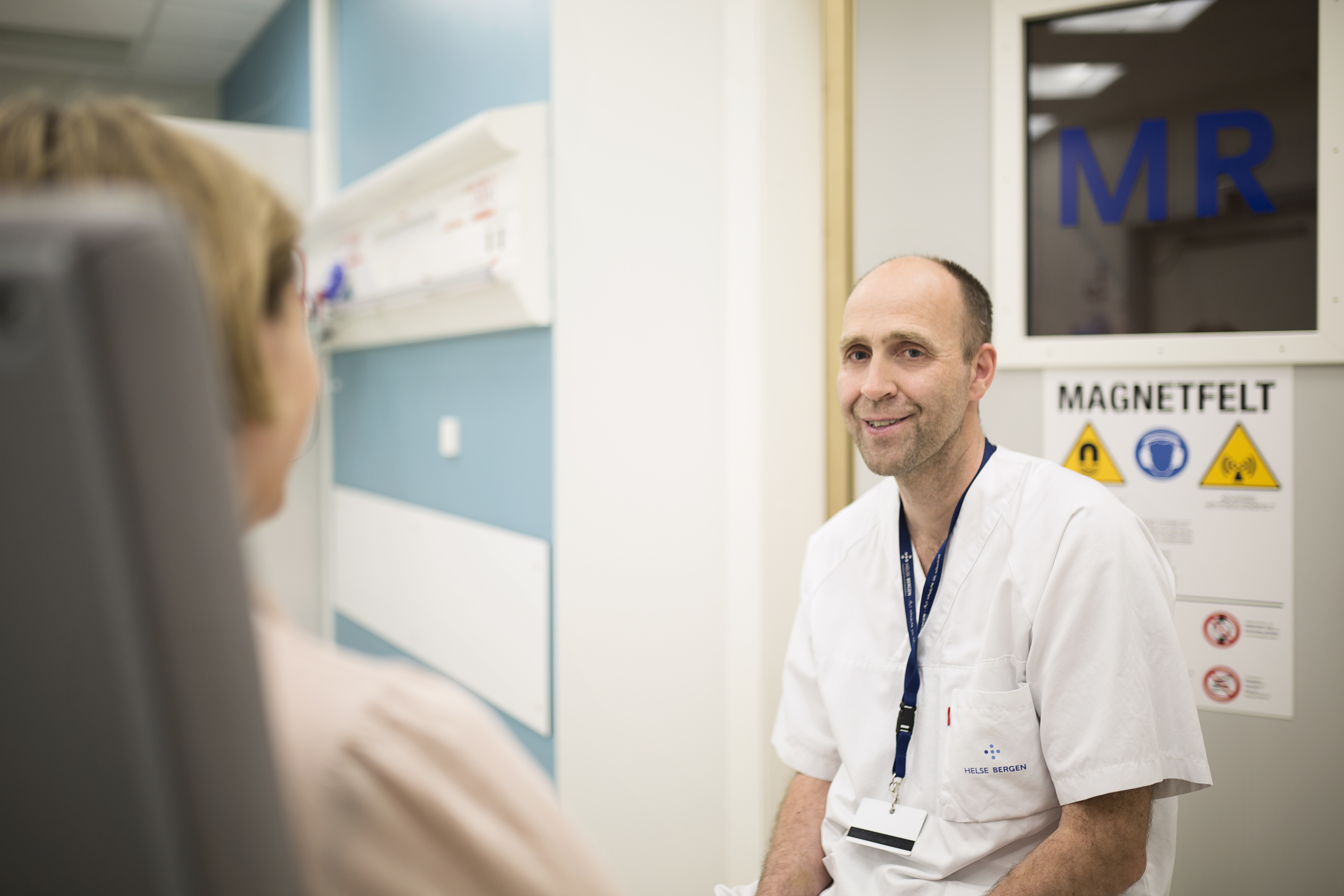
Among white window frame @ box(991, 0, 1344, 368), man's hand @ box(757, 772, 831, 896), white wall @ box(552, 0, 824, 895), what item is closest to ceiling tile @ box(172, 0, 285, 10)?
white wall @ box(552, 0, 824, 895)

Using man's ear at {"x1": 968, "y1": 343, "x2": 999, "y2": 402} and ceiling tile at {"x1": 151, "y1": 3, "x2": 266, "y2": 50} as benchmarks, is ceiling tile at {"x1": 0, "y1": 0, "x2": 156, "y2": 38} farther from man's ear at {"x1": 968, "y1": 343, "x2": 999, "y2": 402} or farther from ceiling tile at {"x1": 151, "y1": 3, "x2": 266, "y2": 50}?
man's ear at {"x1": 968, "y1": 343, "x2": 999, "y2": 402}

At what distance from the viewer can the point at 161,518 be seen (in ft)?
0.88

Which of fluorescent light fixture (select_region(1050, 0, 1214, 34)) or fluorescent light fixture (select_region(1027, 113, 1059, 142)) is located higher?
fluorescent light fixture (select_region(1050, 0, 1214, 34))

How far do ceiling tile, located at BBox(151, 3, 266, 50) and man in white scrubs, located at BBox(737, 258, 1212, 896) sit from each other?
3.75 m

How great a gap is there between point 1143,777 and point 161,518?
4.06 feet

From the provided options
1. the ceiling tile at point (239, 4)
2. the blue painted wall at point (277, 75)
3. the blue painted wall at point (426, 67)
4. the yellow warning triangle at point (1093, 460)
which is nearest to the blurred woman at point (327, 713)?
the yellow warning triangle at point (1093, 460)

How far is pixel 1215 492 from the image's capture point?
5.24 feet

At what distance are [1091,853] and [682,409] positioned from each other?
3.71 feet

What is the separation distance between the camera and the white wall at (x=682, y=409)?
179 cm

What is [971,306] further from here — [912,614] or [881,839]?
[881,839]

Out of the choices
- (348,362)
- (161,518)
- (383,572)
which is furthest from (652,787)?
(348,362)

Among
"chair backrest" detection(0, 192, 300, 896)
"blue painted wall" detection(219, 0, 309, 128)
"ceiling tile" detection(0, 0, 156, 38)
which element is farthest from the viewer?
"blue painted wall" detection(219, 0, 309, 128)

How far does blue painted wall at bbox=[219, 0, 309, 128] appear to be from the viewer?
3.82 metres

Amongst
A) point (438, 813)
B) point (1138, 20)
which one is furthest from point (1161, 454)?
point (438, 813)
